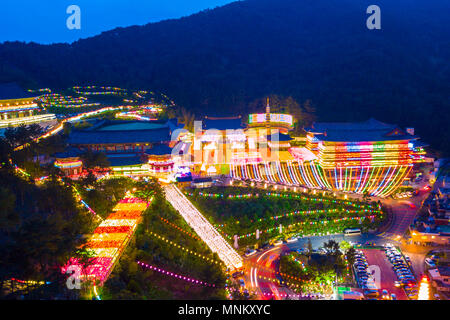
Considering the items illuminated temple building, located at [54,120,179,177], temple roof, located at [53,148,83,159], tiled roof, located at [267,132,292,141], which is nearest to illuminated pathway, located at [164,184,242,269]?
illuminated temple building, located at [54,120,179,177]

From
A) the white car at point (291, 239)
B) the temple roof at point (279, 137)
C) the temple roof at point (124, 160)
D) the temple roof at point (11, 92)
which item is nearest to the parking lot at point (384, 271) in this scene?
the white car at point (291, 239)

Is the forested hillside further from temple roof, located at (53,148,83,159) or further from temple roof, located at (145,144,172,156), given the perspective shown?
temple roof, located at (53,148,83,159)

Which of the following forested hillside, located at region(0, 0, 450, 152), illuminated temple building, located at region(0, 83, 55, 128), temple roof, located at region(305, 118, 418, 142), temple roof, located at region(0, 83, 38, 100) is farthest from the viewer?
forested hillside, located at region(0, 0, 450, 152)

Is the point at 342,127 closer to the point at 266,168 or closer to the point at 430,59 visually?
the point at 266,168

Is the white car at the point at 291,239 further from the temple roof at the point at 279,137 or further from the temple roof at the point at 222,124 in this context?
the temple roof at the point at 222,124

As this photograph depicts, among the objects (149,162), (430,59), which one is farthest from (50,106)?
(430,59)
